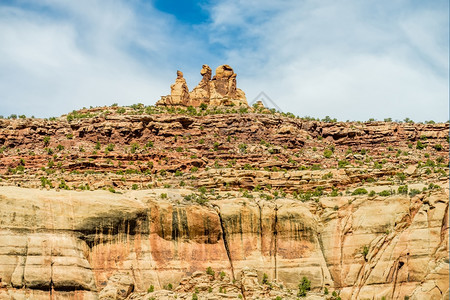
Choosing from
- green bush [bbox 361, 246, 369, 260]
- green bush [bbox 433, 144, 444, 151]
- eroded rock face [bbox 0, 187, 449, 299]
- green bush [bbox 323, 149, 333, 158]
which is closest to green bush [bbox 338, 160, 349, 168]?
green bush [bbox 323, 149, 333, 158]

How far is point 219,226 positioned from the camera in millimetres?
68062

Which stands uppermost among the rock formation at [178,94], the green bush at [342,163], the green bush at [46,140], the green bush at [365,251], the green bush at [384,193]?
the rock formation at [178,94]

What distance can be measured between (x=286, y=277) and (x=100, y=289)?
585 inches

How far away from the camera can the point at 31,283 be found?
202 feet

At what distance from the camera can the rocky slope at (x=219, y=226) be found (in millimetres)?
63281

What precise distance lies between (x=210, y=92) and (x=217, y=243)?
34281 millimetres

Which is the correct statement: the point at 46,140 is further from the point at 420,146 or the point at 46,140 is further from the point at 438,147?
the point at 438,147

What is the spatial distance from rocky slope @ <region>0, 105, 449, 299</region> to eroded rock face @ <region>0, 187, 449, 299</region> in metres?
0.09

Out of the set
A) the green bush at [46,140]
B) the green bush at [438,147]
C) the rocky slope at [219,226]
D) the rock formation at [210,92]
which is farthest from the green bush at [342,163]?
the green bush at [46,140]

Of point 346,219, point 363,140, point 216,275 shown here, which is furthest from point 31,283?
point 363,140

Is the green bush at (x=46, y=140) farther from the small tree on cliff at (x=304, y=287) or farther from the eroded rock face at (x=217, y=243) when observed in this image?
the small tree on cliff at (x=304, y=287)

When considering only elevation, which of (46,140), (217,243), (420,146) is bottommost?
(217,243)

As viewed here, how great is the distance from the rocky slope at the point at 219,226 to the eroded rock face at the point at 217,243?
0.09 m

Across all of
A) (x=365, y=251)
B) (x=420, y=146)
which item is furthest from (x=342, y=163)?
(x=365, y=251)
